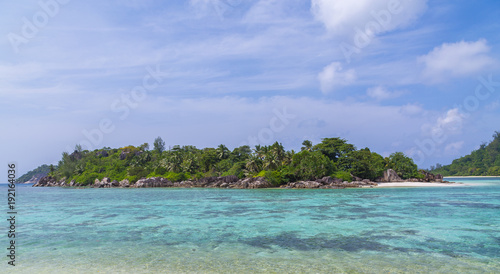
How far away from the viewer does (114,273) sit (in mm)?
11000

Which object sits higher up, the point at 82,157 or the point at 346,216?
the point at 82,157

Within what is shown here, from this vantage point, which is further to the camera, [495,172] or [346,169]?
[495,172]

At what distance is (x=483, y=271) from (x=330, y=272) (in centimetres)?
535

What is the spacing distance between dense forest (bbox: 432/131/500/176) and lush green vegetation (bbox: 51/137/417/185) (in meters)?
106

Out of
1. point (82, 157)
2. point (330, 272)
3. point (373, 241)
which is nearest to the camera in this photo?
point (330, 272)

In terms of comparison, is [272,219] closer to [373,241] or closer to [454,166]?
[373,241]

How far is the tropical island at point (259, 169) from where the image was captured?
8206cm

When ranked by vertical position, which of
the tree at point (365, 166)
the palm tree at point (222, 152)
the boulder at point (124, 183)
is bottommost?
the boulder at point (124, 183)

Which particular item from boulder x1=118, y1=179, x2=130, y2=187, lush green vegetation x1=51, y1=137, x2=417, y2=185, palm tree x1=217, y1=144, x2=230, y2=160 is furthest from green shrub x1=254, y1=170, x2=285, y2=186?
boulder x1=118, y1=179, x2=130, y2=187

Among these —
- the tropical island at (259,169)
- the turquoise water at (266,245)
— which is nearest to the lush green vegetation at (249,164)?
the tropical island at (259,169)

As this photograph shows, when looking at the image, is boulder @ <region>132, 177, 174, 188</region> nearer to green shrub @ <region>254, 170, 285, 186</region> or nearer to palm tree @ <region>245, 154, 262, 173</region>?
palm tree @ <region>245, 154, 262, 173</region>

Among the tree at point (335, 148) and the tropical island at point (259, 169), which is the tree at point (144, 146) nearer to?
the tropical island at point (259, 169)

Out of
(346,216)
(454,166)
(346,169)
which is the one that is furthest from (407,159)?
(454,166)

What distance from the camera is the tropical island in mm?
82062
